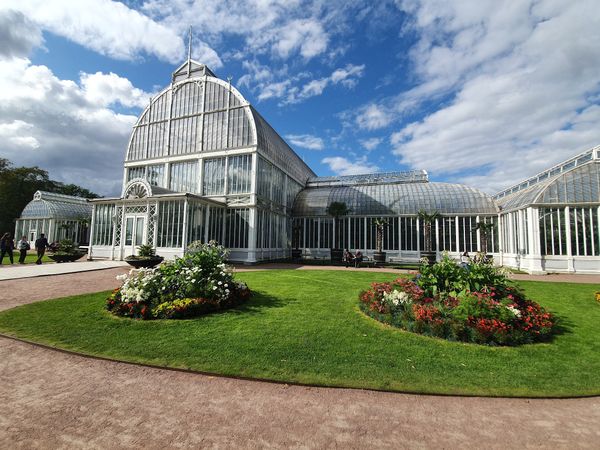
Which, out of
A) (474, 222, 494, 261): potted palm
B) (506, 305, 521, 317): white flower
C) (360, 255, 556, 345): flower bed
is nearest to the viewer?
(360, 255, 556, 345): flower bed

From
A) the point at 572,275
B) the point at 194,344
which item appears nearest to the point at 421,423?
the point at 194,344

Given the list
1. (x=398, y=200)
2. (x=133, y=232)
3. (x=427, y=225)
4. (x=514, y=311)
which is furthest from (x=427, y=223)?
(x=133, y=232)

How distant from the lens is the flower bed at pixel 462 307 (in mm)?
6645

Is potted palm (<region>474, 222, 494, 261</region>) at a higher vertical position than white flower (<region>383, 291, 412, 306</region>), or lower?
higher

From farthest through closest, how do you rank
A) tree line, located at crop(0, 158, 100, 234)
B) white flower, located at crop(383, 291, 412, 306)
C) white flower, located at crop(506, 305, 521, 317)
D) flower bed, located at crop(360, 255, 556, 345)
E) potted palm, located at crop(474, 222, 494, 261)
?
tree line, located at crop(0, 158, 100, 234) < potted palm, located at crop(474, 222, 494, 261) < white flower, located at crop(383, 291, 412, 306) < white flower, located at crop(506, 305, 521, 317) < flower bed, located at crop(360, 255, 556, 345)

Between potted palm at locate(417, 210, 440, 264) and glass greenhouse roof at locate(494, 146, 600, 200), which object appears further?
potted palm at locate(417, 210, 440, 264)

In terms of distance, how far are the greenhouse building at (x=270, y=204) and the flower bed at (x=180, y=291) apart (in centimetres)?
1297

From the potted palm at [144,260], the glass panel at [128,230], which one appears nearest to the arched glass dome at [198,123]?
the glass panel at [128,230]

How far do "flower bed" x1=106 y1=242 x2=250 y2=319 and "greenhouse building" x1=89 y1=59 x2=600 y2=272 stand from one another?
42.6 feet

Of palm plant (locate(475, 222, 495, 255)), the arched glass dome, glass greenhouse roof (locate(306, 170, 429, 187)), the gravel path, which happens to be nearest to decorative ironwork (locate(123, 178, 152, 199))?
the arched glass dome

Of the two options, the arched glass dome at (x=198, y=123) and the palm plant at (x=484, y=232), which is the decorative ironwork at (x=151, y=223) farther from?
the palm plant at (x=484, y=232)

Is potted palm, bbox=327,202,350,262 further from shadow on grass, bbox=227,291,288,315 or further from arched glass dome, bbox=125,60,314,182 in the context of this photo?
shadow on grass, bbox=227,291,288,315

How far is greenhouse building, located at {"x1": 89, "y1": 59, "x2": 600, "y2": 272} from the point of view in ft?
66.6

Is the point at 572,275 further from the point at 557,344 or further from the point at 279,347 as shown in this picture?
the point at 279,347
